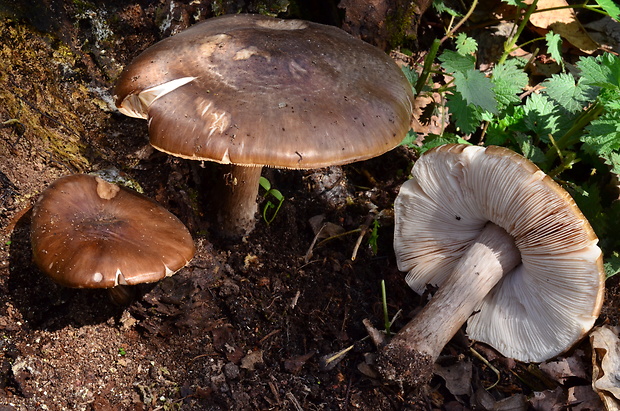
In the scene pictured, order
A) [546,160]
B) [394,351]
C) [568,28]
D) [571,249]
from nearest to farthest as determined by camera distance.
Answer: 1. [571,249]
2. [394,351]
3. [546,160]
4. [568,28]

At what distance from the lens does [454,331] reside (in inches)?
114

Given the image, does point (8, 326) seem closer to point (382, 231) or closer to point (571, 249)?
point (382, 231)

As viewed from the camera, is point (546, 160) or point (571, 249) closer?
point (571, 249)

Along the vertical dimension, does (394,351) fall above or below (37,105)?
below

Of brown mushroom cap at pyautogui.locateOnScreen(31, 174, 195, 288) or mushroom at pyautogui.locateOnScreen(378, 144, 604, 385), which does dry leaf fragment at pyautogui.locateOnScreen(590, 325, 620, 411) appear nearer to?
mushroom at pyautogui.locateOnScreen(378, 144, 604, 385)

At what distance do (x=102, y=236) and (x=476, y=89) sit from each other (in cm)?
230

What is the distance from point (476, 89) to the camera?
3096 millimetres

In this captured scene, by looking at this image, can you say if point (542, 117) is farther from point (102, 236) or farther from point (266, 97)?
point (102, 236)

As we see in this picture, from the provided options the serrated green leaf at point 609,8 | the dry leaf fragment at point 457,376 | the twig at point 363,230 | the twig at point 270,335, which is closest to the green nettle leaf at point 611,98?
the serrated green leaf at point 609,8

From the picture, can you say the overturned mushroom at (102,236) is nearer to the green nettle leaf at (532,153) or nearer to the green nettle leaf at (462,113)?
the green nettle leaf at (462,113)

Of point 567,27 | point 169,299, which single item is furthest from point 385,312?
point 567,27

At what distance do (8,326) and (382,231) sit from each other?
2.32 meters

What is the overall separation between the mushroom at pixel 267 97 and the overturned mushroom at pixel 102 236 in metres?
0.49

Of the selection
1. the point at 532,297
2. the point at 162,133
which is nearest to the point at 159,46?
the point at 162,133
